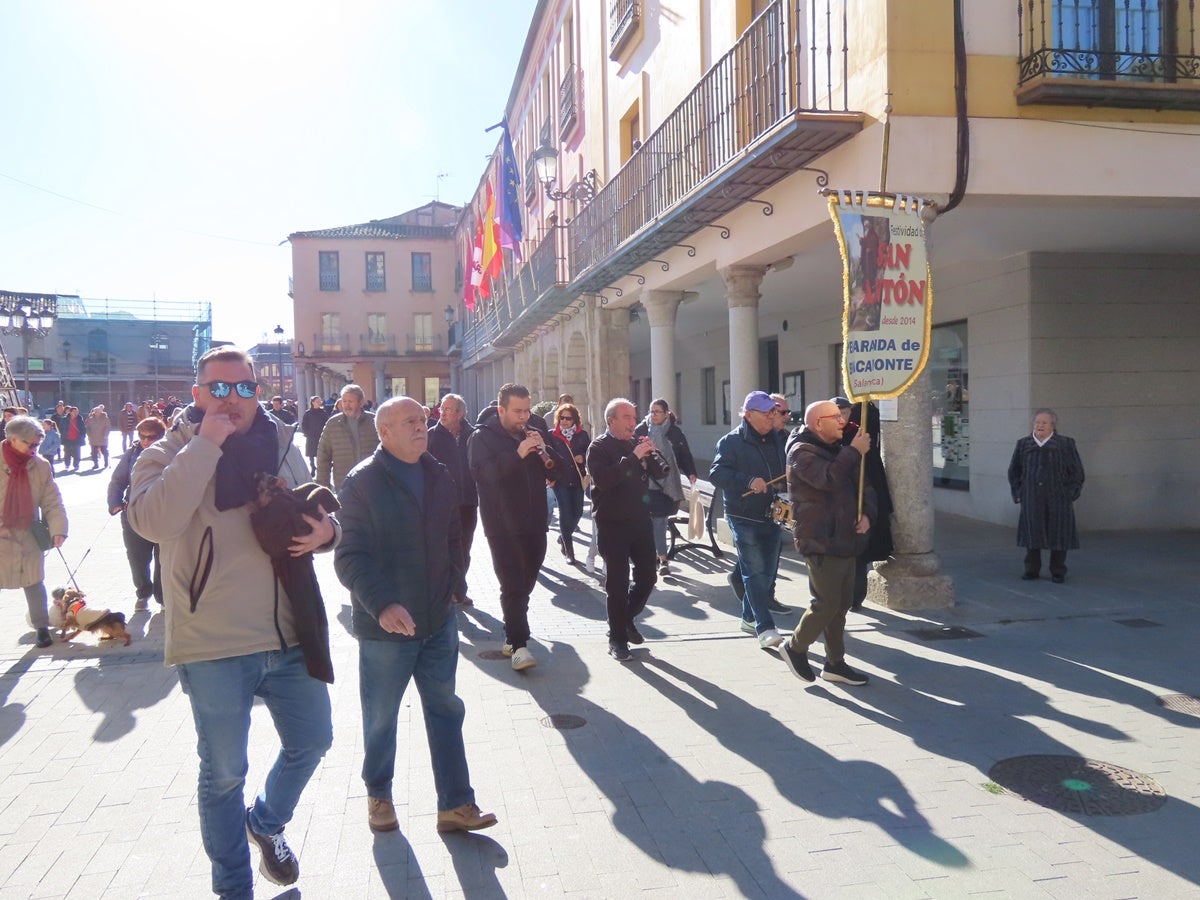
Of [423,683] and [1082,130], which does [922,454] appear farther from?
[423,683]

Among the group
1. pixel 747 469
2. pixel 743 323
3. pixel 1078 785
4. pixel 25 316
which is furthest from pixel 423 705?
pixel 25 316

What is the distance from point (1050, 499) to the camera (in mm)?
8430

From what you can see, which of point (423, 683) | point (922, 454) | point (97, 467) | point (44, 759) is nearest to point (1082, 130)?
point (922, 454)

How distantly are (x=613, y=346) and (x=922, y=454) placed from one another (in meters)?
9.87

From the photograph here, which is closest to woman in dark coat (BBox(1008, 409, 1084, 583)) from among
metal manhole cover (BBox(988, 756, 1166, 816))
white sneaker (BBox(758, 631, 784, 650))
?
white sneaker (BBox(758, 631, 784, 650))

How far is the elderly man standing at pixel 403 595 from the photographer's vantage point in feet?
11.8

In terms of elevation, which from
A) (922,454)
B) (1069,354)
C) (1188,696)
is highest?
(1069,354)

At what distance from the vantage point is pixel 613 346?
17.1m

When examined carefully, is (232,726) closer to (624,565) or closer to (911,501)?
(624,565)

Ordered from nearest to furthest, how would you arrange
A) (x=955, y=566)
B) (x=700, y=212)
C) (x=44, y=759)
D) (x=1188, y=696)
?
(x=44, y=759)
(x=1188, y=696)
(x=955, y=566)
(x=700, y=212)

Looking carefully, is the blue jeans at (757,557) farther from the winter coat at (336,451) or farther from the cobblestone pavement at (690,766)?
the winter coat at (336,451)

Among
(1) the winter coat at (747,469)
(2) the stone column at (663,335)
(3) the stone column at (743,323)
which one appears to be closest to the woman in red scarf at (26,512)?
(1) the winter coat at (747,469)

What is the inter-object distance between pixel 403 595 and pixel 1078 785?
3.00 meters

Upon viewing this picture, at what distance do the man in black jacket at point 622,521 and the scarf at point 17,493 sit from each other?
3.96 meters
